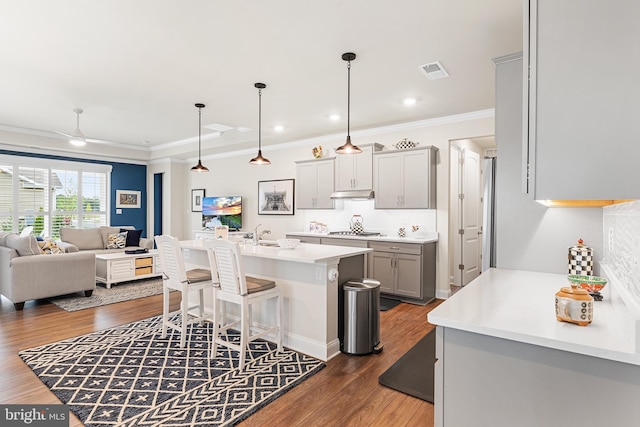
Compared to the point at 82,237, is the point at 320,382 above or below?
below

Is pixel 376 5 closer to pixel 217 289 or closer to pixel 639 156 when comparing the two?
pixel 639 156

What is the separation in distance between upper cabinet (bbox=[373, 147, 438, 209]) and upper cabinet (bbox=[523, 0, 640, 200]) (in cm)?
370

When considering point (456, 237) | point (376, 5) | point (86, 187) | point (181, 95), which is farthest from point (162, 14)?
point (86, 187)

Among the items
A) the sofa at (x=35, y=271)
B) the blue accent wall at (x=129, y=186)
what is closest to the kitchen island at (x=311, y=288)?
the sofa at (x=35, y=271)

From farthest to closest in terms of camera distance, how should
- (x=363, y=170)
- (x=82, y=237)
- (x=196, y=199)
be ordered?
(x=196, y=199) → (x=82, y=237) → (x=363, y=170)

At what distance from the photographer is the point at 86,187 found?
26.0 ft

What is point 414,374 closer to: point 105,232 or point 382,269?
point 382,269

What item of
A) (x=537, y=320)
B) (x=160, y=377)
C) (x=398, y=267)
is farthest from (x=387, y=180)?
(x=537, y=320)

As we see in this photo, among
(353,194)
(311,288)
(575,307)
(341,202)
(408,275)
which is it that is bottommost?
(408,275)

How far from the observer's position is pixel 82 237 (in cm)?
692

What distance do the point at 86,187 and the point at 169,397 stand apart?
7283 mm

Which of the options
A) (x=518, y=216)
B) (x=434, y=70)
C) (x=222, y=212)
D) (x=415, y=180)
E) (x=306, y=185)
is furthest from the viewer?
(x=222, y=212)

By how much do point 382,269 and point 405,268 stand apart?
14.2 inches

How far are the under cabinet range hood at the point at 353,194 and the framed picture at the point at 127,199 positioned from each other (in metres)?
5.72
